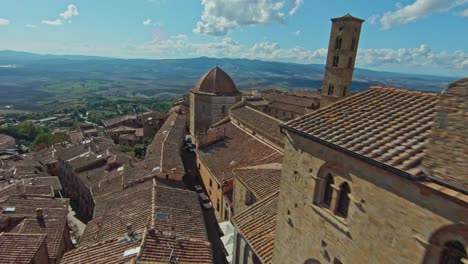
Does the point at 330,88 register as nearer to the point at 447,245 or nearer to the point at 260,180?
the point at 260,180

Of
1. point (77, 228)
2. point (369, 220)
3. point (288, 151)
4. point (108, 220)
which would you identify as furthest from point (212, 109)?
point (369, 220)

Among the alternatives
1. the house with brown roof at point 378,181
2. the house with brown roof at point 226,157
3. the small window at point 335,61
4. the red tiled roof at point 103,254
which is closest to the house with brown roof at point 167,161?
the house with brown roof at point 226,157

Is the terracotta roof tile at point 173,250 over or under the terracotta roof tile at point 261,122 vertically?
under

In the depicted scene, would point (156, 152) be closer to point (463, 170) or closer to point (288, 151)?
point (288, 151)

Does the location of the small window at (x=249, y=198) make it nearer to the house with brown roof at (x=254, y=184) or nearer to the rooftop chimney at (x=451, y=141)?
the house with brown roof at (x=254, y=184)

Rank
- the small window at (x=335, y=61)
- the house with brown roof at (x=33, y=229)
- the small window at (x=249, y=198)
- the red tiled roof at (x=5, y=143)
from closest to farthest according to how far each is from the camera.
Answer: the house with brown roof at (x=33, y=229) → the small window at (x=249, y=198) → the small window at (x=335, y=61) → the red tiled roof at (x=5, y=143)

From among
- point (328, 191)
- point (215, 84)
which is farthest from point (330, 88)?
point (328, 191)

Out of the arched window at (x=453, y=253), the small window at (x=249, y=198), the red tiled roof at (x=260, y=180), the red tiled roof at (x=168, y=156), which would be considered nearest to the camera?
the arched window at (x=453, y=253)

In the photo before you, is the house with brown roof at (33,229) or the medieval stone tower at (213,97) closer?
the house with brown roof at (33,229)
